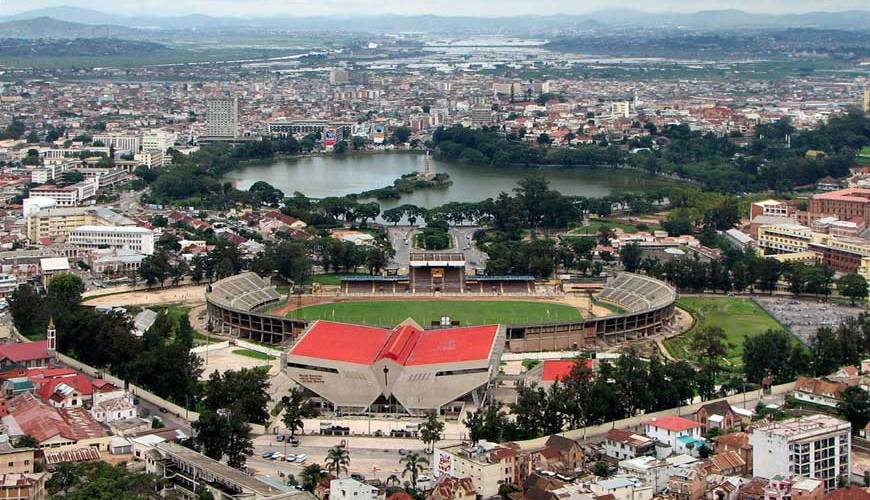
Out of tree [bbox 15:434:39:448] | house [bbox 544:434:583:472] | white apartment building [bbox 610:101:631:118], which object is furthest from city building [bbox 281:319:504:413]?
white apartment building [bbox 610:101:631:118]

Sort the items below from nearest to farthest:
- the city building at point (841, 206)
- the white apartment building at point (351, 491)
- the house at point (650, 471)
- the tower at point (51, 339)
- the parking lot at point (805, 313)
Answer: the white apartment building at point (351, 491) → the house at point (650, 471) → the tower at point (51, 339) → the parking lot at point (805, 313) → the city building at point (841, 206)

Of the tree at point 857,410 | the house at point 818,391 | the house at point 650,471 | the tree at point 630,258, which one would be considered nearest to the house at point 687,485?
the house at point 650,471

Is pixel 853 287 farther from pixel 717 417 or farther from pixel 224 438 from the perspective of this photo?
pixel 224 438

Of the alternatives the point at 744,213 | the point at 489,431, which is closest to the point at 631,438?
the point at 489,431

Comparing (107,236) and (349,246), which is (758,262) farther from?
(107,236)

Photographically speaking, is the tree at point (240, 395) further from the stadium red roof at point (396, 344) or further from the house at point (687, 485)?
the house at point (687, 485)

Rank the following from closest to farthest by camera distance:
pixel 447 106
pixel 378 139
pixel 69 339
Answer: pixel 69 339 < pixel 378 139 < pixel 447 106

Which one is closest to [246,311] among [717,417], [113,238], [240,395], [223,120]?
[240,395]
